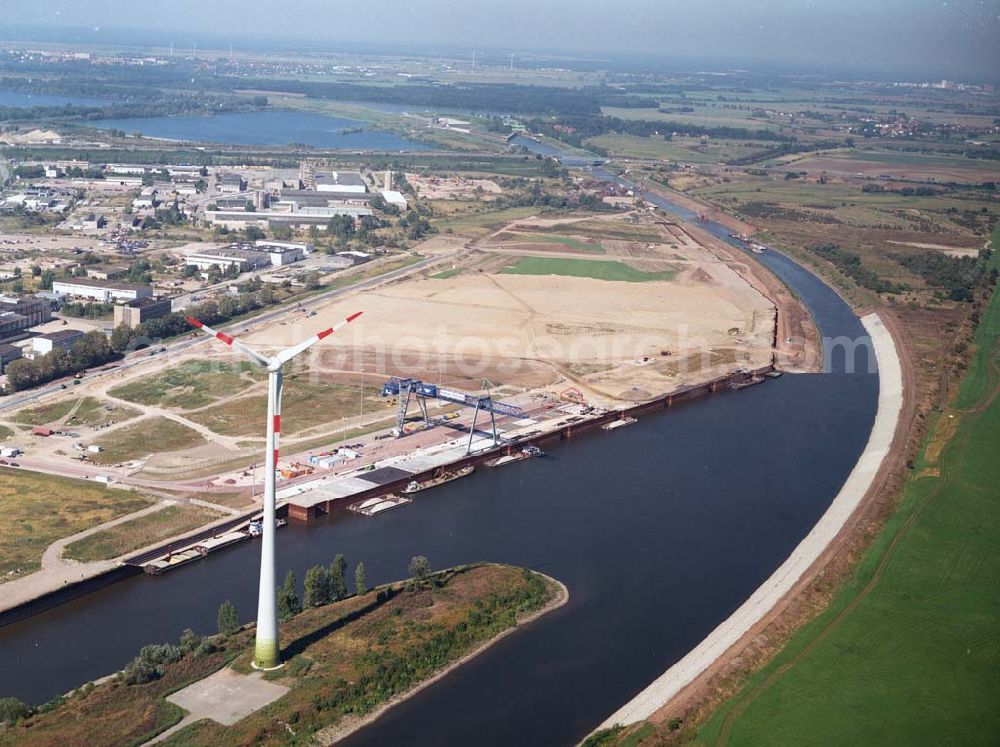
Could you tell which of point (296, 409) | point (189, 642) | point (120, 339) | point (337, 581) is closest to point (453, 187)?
point (120, 339)

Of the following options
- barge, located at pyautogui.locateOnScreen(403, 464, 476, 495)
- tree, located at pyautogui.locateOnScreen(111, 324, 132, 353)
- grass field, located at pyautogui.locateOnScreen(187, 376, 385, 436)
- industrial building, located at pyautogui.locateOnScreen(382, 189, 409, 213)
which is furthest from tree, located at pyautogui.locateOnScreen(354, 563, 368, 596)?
industrial building, located at pyautogui.locateOnScreen(382, 189, 409, 213)

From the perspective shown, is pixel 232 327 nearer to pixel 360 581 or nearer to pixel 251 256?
pixel 251 256

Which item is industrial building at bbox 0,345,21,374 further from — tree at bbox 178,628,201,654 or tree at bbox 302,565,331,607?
tree at bbox 178,628,201,654

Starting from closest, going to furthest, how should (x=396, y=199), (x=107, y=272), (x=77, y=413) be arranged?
(x=77, y=413), (x=107, y=272), (x=396, y=199)

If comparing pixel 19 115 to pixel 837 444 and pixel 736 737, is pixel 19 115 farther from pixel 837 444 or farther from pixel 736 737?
pixel 736 737

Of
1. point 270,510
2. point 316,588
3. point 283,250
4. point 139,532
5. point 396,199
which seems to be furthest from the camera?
point 396,199

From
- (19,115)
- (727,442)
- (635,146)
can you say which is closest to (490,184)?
(635,146)

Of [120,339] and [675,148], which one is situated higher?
[675,148]
